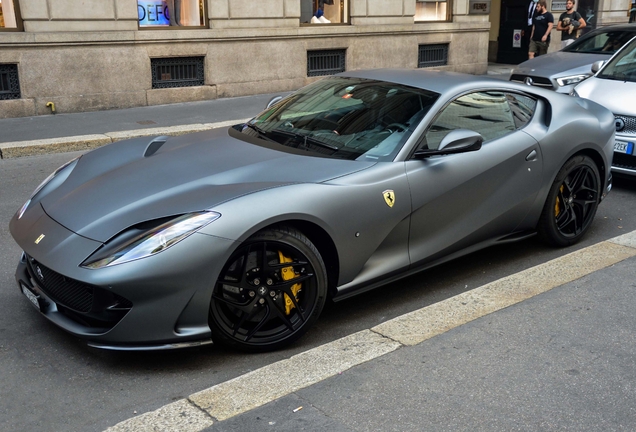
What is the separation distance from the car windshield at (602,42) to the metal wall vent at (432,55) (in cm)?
475

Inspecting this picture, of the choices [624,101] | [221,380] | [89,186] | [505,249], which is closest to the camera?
[221,380]

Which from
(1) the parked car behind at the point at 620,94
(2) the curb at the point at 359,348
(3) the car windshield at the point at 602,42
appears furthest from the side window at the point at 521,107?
(3) the car windshield at the point at 602,42

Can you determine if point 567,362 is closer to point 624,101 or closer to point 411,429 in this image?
point 411,429

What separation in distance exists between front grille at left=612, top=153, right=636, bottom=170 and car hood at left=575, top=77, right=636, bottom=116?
17.1 inches

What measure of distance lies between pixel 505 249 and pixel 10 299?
12.0 feet

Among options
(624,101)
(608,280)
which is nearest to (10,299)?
(608,280)

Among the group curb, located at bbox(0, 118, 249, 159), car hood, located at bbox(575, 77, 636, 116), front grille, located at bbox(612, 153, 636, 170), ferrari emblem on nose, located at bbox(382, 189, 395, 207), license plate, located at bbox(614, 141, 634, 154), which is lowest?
curb, located at bbox(0, 118, 249, 159)

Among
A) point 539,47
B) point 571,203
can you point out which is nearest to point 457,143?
point 571,203

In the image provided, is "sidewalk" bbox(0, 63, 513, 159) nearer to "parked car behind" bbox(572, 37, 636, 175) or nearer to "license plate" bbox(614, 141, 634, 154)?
"parked car behind" bbox(572, 37, 636, 175)

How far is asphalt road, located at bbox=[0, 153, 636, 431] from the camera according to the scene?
3400mm

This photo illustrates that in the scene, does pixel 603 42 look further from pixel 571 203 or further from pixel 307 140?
pixel 307 140

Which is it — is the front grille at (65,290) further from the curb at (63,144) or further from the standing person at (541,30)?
the standing person at (541,30)

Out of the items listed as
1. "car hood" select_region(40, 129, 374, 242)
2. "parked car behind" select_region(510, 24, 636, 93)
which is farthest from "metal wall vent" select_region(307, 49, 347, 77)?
"car hood" select_region(40, 129, 374, 242)

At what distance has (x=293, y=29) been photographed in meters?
14.4
